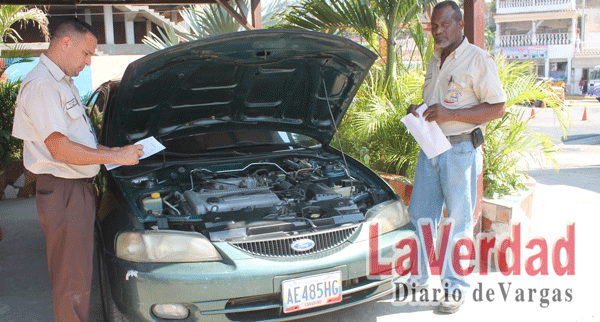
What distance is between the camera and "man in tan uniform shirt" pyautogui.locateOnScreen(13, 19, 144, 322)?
2369 millimetres

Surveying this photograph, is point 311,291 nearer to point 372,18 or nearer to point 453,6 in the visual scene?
point 453,6


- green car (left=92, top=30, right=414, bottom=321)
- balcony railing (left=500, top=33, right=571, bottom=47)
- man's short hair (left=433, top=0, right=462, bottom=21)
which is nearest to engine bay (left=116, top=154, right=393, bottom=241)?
green car (left=92, top=30, right=414, bottom=321)

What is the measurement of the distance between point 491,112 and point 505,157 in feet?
5.57

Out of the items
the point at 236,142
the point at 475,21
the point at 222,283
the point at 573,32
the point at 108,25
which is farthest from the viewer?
the point at 573,32

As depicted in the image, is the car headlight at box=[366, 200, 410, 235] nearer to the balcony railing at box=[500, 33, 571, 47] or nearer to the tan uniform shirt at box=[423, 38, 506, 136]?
the tan uniform shirt at box=[423, 38, 506, 136]

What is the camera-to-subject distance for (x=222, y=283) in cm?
232

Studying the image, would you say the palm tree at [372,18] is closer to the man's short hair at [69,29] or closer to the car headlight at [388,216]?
the car headlight at [388,216]

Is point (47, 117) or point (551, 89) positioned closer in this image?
point (47, 117)

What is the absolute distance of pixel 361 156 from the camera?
5371 mm

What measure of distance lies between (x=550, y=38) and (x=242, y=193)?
37931 millimetres

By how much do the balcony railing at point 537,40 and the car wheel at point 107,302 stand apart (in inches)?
1496

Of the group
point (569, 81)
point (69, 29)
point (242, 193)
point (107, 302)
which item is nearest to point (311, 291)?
point (242, 193)

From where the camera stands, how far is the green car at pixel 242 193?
237 cm

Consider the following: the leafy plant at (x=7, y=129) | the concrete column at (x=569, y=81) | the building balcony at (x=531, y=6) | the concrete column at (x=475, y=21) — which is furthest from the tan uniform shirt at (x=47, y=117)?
the building balcony at (x=531, y=6)
